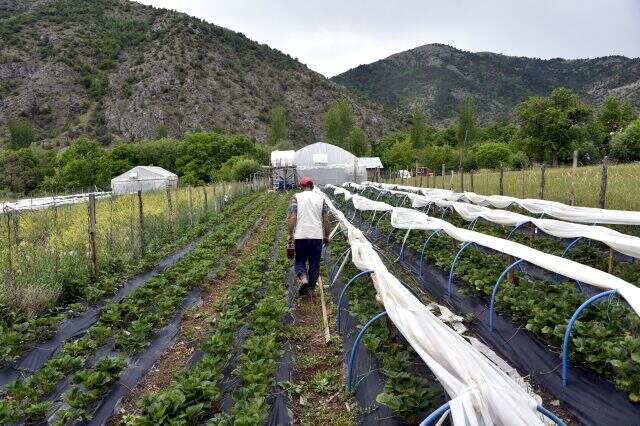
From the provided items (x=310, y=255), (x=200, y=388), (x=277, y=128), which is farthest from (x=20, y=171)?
(x=200, y=388)

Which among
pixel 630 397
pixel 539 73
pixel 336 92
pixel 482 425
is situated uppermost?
pixel 539 73

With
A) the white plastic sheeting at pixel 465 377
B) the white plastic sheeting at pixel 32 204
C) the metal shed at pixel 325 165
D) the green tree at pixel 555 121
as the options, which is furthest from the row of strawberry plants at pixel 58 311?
the green tree at pixel 555 121

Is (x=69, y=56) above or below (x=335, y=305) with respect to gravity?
above

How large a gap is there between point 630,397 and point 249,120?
77310 mm

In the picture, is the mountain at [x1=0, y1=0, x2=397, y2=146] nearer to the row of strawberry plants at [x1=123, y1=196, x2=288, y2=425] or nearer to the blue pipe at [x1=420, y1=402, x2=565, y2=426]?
the row of strawberry plants at [x1=123, y1=196, x2=288, y2=425]

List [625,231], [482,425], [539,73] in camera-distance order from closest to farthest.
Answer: [482,425], [625,231], [539,73]

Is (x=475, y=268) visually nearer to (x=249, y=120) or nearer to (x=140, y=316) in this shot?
(x=140, y=316)

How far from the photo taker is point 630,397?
3461 millimetres

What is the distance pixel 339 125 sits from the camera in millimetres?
66812

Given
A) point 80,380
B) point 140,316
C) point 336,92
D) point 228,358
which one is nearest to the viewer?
point 80,380

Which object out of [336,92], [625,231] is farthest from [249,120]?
[625,231]

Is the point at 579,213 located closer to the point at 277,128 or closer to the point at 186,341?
the point at 186,341

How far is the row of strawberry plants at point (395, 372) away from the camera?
11.2 feet

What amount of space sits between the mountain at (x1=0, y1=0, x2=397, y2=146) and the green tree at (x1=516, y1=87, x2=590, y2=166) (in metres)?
46.6
